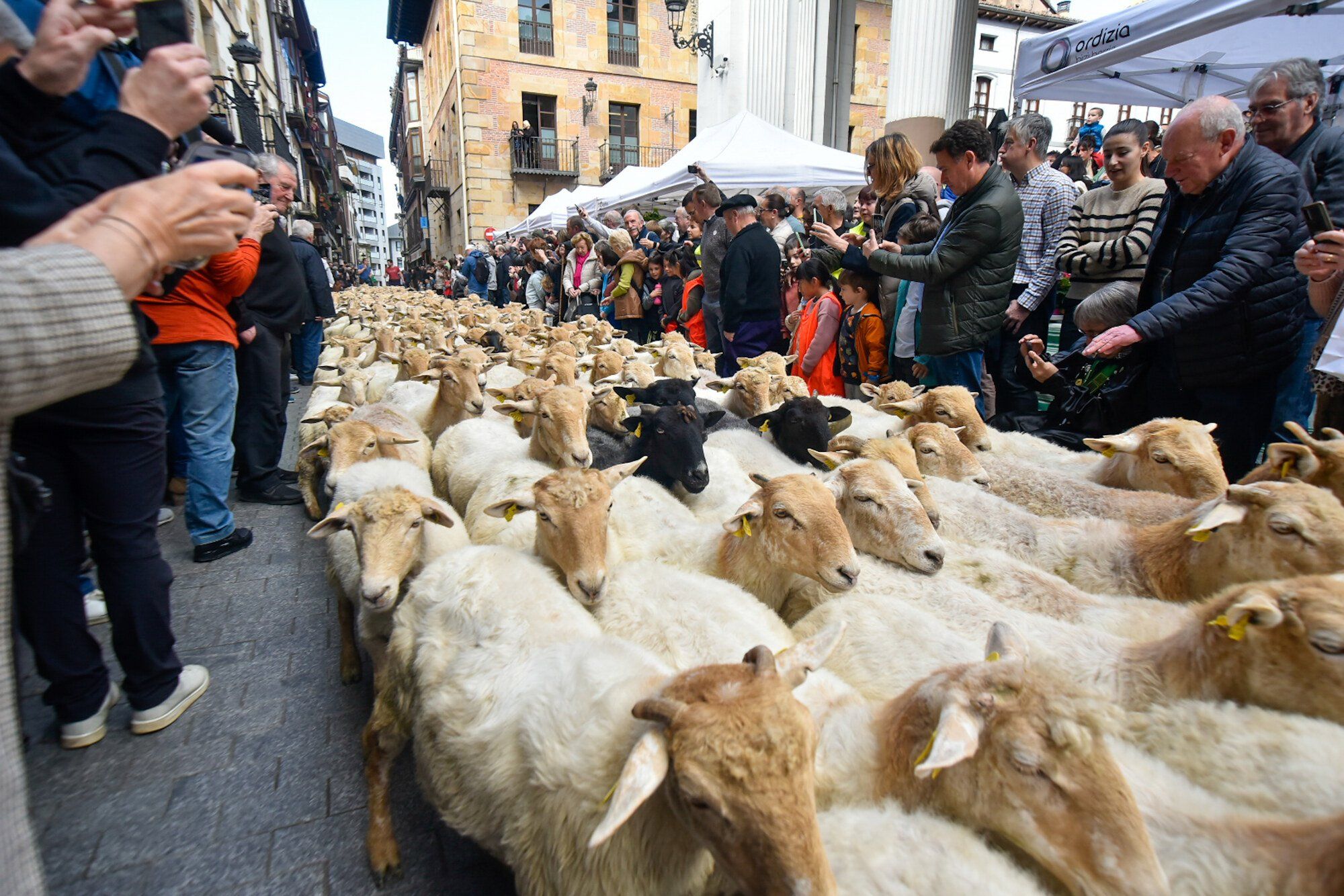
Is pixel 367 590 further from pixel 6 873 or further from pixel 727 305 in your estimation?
pixel 727 305

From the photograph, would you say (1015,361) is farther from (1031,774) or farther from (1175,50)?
(1175,50)

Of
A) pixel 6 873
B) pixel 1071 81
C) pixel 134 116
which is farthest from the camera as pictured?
pixel 1071 81

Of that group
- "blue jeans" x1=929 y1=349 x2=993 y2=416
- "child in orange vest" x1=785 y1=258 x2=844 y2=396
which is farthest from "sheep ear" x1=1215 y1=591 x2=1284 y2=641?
"child in orange vest" x1=785 y1=258 x2=844 y2=396

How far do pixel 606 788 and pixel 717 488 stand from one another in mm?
2431

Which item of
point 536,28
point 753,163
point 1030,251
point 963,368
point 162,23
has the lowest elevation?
point 963,368

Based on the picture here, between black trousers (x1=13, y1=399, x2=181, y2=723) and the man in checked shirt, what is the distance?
16.1 ft

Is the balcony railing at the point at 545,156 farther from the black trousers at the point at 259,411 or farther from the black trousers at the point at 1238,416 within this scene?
the black trousers at the point at 1238,416

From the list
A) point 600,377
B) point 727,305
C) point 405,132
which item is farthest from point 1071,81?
point 405,132

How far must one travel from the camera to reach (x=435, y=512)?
2906mm

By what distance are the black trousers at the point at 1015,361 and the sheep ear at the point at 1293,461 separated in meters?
2.21

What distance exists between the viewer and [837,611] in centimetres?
244

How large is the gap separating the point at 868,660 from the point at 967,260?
9.57 feet

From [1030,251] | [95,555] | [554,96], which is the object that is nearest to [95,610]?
[95,555]

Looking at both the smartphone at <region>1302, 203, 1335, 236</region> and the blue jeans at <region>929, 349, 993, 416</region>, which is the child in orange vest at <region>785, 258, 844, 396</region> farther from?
the smartphone at <region>1302, 203, 1335, 236</region>
